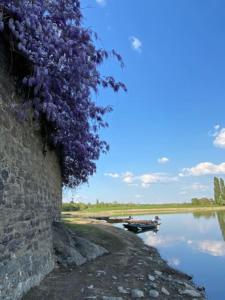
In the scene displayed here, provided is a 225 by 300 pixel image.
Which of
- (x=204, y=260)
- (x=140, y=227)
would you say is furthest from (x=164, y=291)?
(x=140, y=227)

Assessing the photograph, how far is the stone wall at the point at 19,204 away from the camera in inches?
238

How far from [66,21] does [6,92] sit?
59.2 inches

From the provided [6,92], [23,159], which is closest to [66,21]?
[6,92]

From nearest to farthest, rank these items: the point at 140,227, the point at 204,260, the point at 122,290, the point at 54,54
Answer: the point at 54,54 → the point at 122,290 → the point at 204,260 → the point at 140,227

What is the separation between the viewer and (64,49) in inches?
245

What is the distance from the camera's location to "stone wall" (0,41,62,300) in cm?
605

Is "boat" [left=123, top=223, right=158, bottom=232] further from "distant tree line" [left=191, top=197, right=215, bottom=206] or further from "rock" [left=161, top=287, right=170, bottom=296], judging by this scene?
"distant tree line" [left=191, top=197, right=215, bottom=206]

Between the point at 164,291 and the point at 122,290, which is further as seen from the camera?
the point at 164,291

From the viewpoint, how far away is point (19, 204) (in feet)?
22.5

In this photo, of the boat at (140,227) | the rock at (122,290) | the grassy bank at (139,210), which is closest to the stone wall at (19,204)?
the rock at (122,290)

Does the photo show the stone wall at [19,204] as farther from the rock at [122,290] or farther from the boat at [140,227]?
the boat at [140,227]

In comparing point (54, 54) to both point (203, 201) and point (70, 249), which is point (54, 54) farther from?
point (203, 201)

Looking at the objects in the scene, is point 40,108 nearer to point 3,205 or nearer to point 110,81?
point 110,81

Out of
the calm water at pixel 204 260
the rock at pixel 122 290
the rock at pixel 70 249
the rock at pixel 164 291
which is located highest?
the rock at pixel 70 249
